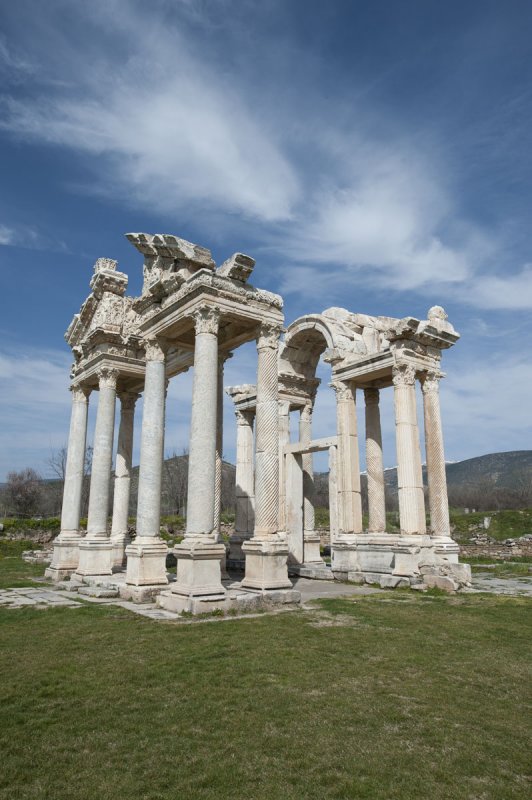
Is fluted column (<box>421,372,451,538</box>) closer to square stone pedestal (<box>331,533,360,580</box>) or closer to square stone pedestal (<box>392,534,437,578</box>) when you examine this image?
square stone pedestal (<box>392,534,437,578</box>)

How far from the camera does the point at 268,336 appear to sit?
45.6 feet

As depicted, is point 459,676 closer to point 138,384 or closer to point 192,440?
point 192,440

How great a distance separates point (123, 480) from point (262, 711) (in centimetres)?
1621

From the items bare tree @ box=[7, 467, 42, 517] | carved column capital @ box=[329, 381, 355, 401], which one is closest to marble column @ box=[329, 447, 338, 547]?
carved column capital @ box=[329, 381, 355, 401]

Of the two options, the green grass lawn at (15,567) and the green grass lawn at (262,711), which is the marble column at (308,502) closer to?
the green grass lawn at (15,567)

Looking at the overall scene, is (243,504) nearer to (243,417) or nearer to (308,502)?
(308,502)

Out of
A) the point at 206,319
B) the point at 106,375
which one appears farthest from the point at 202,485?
the point at 106,375

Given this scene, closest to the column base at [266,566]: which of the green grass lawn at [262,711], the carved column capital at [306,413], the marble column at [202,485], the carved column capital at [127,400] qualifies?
the marble column at [202,485]

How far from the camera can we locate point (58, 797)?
3.96 m

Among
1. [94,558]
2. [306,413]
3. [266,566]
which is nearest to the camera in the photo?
[266,566]

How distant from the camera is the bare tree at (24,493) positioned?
52562 millimetres

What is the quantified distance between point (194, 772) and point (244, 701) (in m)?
1.69

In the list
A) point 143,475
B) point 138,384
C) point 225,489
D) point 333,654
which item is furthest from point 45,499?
point 333,654

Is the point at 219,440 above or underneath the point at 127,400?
underneath
